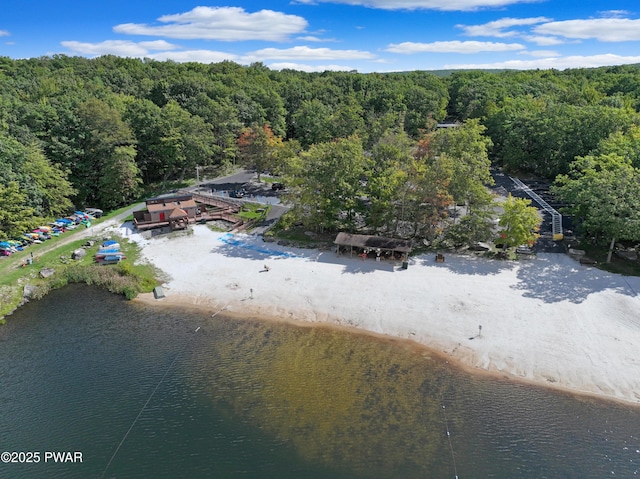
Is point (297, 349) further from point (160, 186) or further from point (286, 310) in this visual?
point (160, 186)

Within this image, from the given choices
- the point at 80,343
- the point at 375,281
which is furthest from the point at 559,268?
the point at 80,343

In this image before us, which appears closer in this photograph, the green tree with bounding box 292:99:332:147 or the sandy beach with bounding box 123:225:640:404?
the sandy beach with bounding box 123:225:640:404

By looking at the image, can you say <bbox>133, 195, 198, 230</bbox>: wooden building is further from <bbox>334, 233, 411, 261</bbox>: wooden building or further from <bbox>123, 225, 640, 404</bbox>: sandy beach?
<bbox>334, 233, 411, 261</bbox>: wooden building

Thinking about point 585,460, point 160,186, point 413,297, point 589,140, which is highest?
point 589,140

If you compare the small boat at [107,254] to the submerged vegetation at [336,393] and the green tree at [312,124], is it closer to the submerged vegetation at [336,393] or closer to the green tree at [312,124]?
the submerged vegetation at [336,393]

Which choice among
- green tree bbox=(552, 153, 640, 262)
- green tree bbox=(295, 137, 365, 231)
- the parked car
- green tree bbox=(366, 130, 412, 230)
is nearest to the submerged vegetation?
green tree bbox=(295, 137, 365, 231)

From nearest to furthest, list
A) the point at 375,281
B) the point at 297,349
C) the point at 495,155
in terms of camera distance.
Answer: the point at 297,349 → the point at 375,281 → the point at 495,155

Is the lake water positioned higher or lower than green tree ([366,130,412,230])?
lower
